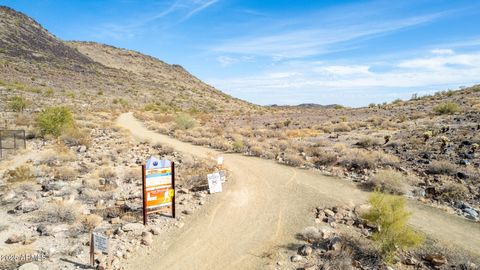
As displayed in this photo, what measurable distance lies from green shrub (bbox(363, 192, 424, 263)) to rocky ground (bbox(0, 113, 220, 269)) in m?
5.68

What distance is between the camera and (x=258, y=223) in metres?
9.88

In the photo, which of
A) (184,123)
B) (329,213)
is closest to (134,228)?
(329,213)

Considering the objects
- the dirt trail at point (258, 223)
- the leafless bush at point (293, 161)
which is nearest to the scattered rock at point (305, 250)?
the dirt trail at point (258, 223)

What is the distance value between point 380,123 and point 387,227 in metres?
25.4

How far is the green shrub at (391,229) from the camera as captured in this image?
8.20 m

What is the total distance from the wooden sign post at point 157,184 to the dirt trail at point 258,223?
3.54 feet

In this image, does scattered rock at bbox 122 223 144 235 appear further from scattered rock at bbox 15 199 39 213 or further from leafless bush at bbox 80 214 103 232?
scattered rock at bbox 15 199 39 213

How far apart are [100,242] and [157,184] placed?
2817mm

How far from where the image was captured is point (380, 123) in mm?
31688

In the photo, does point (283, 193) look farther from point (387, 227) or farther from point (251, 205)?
point (387, 227)

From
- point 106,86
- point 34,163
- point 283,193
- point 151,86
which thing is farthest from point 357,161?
point 151,86

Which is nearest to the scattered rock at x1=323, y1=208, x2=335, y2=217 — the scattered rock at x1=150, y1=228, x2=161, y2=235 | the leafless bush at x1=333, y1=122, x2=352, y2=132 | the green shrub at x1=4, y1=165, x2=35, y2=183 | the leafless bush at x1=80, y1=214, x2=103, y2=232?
the scattered rock at x1=150, y1=228, x2=161, y2=235

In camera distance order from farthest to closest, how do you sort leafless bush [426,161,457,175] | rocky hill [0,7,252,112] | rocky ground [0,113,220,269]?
rocky hill [0,7,252,112]
leafless bush [426,161,457,175]
rocky ground [0,113,220,269]

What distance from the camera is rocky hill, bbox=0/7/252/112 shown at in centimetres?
4781
